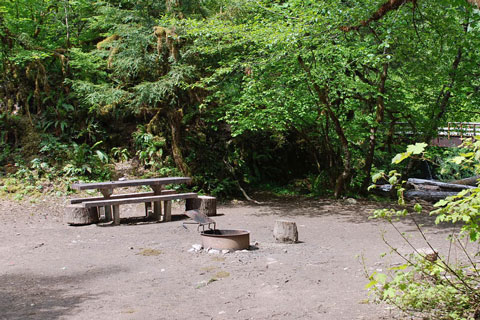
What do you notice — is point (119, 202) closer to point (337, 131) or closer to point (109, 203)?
point (109, 203)

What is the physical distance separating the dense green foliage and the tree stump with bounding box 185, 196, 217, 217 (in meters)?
2.31

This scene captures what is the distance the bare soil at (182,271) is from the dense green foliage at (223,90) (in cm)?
366

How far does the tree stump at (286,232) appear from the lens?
26.0 feet

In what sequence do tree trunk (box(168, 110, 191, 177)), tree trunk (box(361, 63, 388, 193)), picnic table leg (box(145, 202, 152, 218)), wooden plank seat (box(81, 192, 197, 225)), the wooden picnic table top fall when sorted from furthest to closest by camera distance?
tree trunk (box(168, 110, 191, 177)) → tree trunk (box(361, 63, 388, 193)) → picnic table leg (box(145, 202, 152, 218)) → wooden plank seat (box(81, 192, 197, 225)) → the wooden picnic table top

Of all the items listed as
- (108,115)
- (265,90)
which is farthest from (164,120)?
(265,90)

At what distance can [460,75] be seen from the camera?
1138 centimetres

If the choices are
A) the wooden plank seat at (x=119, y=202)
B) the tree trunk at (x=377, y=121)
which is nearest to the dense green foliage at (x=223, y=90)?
the tree trunk at (x=377, y=121)

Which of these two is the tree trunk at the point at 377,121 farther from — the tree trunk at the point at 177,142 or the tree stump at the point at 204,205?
the tree trunk at the point at 177,142

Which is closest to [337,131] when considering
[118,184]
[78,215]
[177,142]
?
[177,142]

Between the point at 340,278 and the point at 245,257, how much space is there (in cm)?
166

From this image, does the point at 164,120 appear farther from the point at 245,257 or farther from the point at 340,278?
the point at 340,278

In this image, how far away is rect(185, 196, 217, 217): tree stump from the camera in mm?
11070

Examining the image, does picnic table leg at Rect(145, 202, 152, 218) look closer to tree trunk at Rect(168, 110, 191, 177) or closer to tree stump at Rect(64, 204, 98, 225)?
tree stump at Rect(64, 204, 98, 225)

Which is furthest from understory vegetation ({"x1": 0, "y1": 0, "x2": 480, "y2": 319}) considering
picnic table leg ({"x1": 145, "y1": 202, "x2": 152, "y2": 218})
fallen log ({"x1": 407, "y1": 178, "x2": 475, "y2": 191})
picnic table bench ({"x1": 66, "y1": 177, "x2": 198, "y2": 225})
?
picnic table bench ({"x1": 66, "y1": 177, "x2": 198, "y2": 225})
